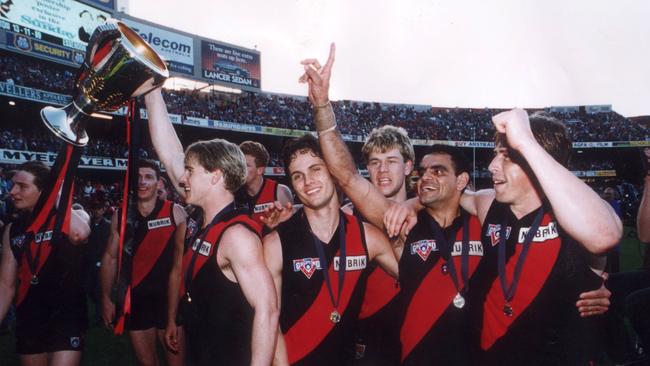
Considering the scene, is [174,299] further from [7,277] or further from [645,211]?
[645,211]

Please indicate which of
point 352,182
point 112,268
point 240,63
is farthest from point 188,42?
point 352,182

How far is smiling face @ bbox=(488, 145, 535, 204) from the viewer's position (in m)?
2.62

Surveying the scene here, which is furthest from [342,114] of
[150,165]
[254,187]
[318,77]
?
[318,77]

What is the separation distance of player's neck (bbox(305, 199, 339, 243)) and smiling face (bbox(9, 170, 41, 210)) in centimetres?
246

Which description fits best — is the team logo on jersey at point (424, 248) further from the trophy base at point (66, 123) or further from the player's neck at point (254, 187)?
the player's neck at point (254, 187)

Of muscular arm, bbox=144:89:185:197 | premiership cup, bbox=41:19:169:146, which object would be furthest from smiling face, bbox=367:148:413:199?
premiership cup, bbox=41:19:169:146

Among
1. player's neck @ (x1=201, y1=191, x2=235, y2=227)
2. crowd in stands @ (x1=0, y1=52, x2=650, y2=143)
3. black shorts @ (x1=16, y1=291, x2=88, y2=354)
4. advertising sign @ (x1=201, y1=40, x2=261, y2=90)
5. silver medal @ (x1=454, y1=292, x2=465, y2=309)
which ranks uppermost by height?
advertising sign @ (x1=201, y1=40, x2=261, y2=90)

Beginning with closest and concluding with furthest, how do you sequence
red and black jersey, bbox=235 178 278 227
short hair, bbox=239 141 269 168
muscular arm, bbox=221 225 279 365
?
muscular arm, bbox=221 225 279 365 < short hair, bbox=239 141 269 168 < red and black jersey, bbox=235 178 278 227

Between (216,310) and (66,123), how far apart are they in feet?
4.26

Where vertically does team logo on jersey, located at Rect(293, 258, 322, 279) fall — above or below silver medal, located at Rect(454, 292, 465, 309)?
above

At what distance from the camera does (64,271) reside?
13.0ft

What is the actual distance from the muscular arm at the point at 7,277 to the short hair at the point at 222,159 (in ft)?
6.30

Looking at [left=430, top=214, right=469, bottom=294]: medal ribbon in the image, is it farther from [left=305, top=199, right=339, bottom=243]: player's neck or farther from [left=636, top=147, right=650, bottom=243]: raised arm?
[left=636, top=147, right=650, bottom=243]: raised arm

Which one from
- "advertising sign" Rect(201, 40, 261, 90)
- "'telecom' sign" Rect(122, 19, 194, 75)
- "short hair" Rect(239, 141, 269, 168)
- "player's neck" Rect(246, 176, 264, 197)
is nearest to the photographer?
"short hair" Rect(239, 141, 269, 168)
